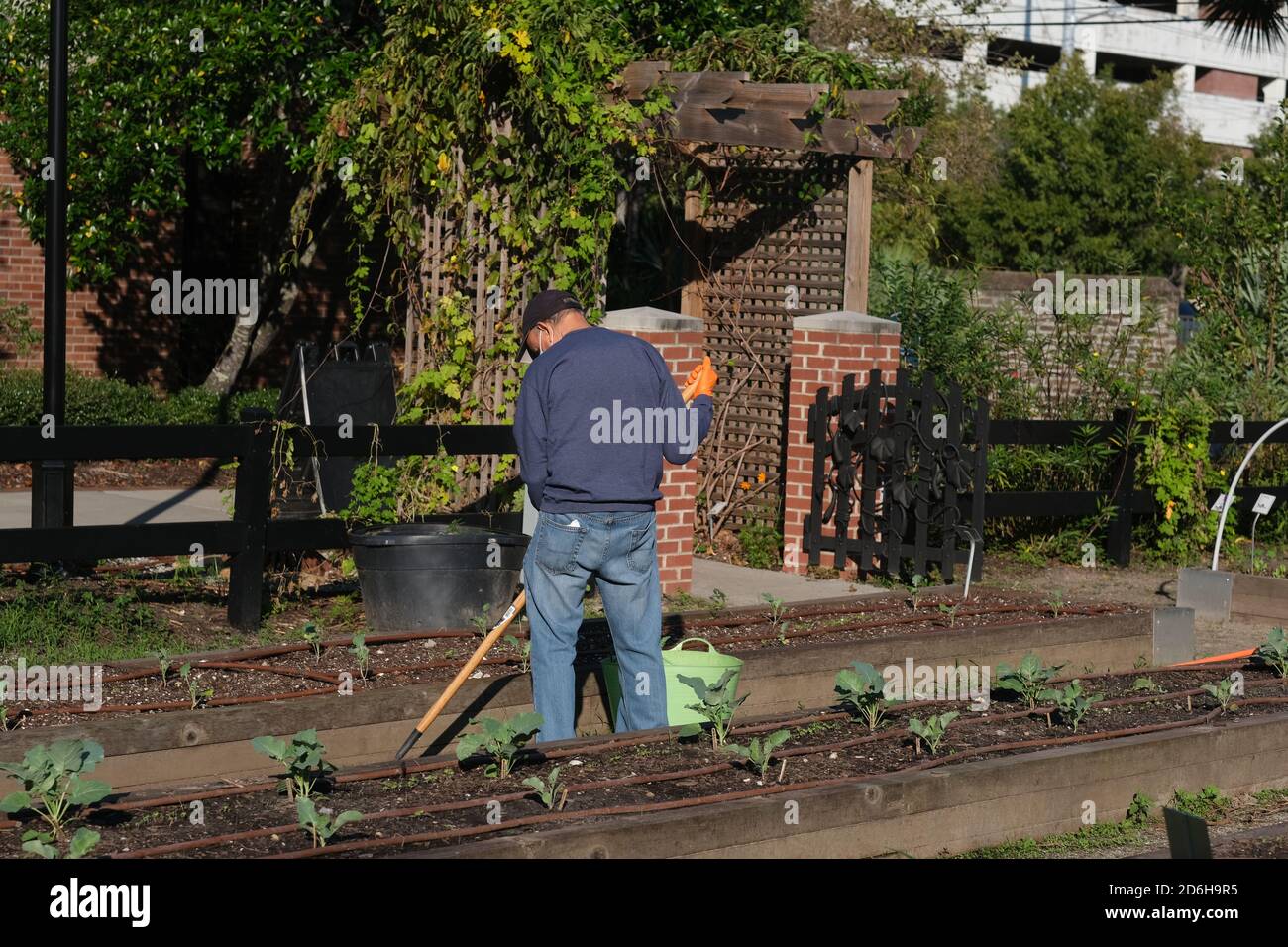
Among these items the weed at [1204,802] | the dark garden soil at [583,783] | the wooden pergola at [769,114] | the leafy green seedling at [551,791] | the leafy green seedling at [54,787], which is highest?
the wooden pergola at [769,114]

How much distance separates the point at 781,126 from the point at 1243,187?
294 inches

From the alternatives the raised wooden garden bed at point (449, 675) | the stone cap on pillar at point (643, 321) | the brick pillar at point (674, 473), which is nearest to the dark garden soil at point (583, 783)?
the raised wooden garden bed at point (449, 675)


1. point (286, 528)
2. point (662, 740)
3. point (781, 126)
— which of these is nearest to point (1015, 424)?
point (781, 126)

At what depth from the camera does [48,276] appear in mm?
8984

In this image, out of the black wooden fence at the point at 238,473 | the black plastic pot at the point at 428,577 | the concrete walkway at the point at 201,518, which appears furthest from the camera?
the concrete walkway at the point at 201,518

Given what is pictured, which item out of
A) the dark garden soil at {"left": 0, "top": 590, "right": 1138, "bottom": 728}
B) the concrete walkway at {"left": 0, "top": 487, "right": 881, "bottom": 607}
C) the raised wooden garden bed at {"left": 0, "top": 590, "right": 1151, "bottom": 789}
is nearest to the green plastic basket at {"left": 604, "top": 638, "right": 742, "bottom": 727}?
the raised wooden garden bed at {"left": 0, "top": 590, "right": 1151, "bottom": 789}

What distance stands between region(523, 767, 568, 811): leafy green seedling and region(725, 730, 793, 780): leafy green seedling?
0.72 m

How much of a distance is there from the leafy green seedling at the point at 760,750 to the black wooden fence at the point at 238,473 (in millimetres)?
3489

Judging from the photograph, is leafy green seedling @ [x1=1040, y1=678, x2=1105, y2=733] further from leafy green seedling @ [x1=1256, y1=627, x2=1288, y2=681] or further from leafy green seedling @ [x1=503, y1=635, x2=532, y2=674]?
leafy green seedling @ [x1=503, y1=635, x2=532, y2=674]

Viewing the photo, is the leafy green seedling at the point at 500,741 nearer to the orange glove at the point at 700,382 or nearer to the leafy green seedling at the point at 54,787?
the leafy green seedling at the point at 54,787

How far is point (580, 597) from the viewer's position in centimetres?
635

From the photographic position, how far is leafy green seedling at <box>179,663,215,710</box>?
6.53 m

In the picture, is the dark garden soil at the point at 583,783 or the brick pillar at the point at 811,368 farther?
the brick pillar at the point at 811,368

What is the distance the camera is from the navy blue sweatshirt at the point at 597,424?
241 inches
